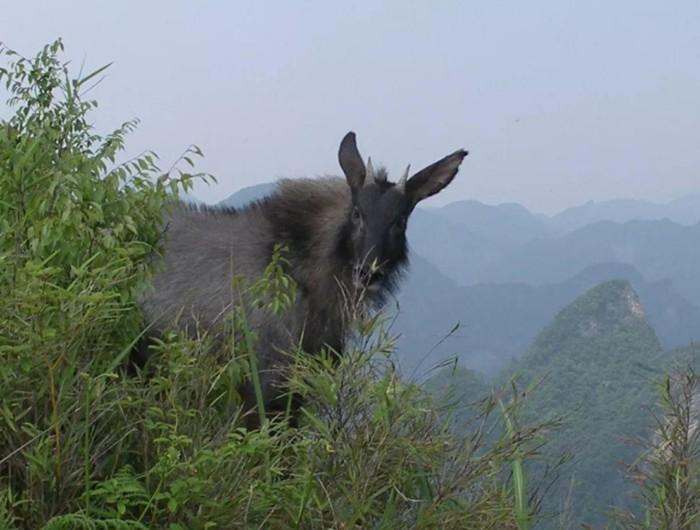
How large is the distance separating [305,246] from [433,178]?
2.99 feet

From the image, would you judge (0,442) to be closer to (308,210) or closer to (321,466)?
(321,466)

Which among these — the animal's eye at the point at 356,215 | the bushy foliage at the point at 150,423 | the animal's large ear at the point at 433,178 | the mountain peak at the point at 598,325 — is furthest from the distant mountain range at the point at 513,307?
the bushy foliage at the point at 150,423

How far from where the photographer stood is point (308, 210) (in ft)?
21.7

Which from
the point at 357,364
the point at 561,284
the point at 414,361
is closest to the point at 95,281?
the point at 357,364

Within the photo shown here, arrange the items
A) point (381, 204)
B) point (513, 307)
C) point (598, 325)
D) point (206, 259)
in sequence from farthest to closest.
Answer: point (513, 307) < point (598, 325) < point (381, 204) < point (206, 259)

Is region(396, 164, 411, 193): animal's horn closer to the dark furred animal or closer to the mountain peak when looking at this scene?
the dark furred animal

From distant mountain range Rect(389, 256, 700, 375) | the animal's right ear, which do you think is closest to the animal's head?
the animal's right ear

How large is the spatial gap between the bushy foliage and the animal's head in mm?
2197

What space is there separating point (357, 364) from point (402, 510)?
20.2 inches

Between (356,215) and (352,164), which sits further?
(352,164)

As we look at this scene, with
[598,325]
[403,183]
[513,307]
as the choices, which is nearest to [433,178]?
[403,183]

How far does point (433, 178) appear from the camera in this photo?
6.70 metres

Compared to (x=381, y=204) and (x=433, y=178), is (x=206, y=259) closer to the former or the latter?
(x=381, y=204)

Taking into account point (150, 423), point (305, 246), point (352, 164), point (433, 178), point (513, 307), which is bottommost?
point (513, 307)
